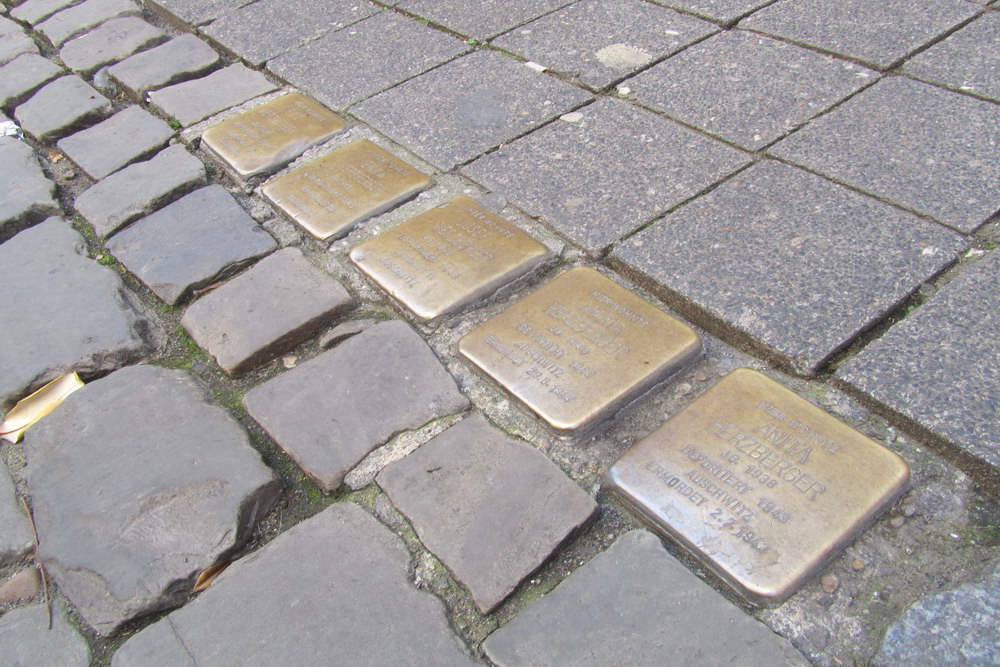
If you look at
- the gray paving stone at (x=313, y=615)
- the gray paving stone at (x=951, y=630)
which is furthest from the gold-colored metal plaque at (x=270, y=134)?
the gray paving stone at (x=951, y=630)

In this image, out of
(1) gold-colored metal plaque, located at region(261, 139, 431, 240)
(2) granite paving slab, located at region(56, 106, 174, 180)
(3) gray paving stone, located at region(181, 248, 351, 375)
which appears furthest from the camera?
(2) granite paving slab, located at region(56, 106, 174, 180)

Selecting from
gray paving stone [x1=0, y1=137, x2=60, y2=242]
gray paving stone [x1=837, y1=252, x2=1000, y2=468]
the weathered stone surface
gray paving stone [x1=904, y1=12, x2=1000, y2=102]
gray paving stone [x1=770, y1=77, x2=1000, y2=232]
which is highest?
gray paving stone [x1=904, y1=12, x2=1000, y2=102]

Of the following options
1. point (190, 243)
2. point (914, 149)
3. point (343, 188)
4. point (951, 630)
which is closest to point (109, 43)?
point (190, 243)

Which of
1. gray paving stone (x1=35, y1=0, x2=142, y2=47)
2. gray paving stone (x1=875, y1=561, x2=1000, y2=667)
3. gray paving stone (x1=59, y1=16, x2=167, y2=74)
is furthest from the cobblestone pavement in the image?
gray paving stone (x1=35, y1=0, x2=142, y2=47)

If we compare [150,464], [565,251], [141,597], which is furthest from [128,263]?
[565,251]

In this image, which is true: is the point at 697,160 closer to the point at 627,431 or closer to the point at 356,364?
the point at 627,431

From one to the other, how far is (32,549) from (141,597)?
292 mm

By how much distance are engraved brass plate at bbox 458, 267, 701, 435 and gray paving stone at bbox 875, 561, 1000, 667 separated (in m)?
0.58

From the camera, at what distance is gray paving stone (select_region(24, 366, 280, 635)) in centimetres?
133

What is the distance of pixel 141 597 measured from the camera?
130 cm

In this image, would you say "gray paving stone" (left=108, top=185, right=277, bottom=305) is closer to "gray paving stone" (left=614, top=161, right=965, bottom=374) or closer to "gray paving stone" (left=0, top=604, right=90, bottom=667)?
"gray paving stone" (left=0, top=604, right=90, bottom=667)

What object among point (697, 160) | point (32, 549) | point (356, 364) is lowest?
point (32, 549)

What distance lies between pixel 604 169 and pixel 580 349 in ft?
2.29

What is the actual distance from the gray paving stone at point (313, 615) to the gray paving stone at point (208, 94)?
68.2 inches
